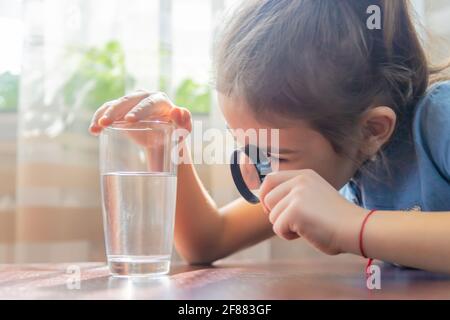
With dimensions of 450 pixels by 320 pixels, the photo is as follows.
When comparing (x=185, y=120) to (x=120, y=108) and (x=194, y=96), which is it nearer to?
(x=120, y=108)

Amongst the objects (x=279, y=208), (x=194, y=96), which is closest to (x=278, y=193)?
(x=279, y=208)

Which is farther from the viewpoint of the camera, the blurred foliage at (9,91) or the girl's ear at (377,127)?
the blurred foliage at (9,91)

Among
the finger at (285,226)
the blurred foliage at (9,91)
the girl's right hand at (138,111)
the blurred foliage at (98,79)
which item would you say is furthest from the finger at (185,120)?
the blurred foliage at (9,91)

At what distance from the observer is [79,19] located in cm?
133

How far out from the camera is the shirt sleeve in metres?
0.70

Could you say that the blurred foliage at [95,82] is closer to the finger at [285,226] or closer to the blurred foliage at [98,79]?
the blurred foliage at [98,79]

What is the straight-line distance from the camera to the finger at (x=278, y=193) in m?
0.64

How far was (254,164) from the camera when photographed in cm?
76

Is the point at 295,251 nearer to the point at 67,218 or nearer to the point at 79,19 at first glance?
the point at 67,218

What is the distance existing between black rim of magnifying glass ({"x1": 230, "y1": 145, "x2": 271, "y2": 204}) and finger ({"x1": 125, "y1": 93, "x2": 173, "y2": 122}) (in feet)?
0.34

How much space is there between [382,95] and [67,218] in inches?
30.5

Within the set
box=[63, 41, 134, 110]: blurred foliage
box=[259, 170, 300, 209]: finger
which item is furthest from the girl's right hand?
box=[63, 41, 134, 110]: blurred foliage

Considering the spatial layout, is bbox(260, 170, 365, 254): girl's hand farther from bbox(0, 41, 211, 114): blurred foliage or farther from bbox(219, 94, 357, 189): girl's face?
bbox(0, 41, 211, 114): blurred foliage
